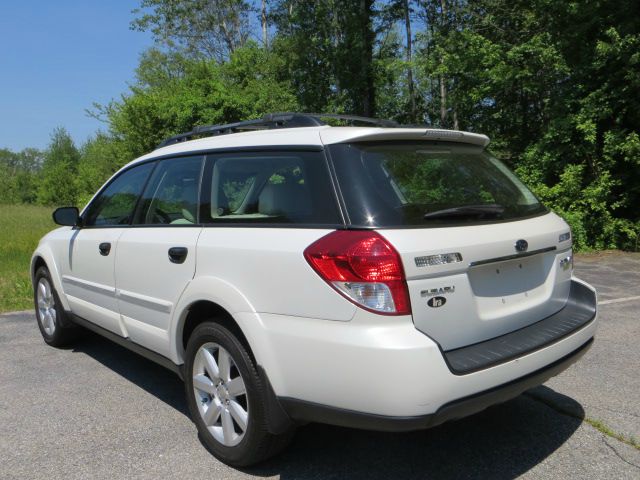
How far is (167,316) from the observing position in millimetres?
3365

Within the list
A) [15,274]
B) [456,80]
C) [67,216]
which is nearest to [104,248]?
[67,216]

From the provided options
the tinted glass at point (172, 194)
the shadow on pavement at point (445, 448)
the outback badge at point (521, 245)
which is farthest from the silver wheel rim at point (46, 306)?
the outback badge at point (521, 245)

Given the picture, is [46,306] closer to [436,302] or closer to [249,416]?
[249,416]

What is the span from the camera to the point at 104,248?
13.4ft

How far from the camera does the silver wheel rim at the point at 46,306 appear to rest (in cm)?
524

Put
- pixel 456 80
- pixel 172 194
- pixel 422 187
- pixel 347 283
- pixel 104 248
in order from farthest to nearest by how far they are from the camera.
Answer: pixel 456 80 < pixel 104 248 < pixel 172 194 < pixel 422 187 < pixel 347 283

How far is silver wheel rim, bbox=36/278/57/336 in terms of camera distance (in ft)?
17.2

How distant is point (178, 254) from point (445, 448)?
1.89m

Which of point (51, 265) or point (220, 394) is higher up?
point (51, 265)

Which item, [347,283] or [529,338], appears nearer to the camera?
[347,283]

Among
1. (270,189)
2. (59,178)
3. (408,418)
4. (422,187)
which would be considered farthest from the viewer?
(59,178)

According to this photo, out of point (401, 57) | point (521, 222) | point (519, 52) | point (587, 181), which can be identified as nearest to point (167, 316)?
point (521, 222)

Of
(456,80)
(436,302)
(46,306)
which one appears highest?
(456,80)

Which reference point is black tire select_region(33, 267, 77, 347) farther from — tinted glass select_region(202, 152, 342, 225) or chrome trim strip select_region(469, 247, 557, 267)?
chrome trim strip select_region(469, 247, 557, 267)
